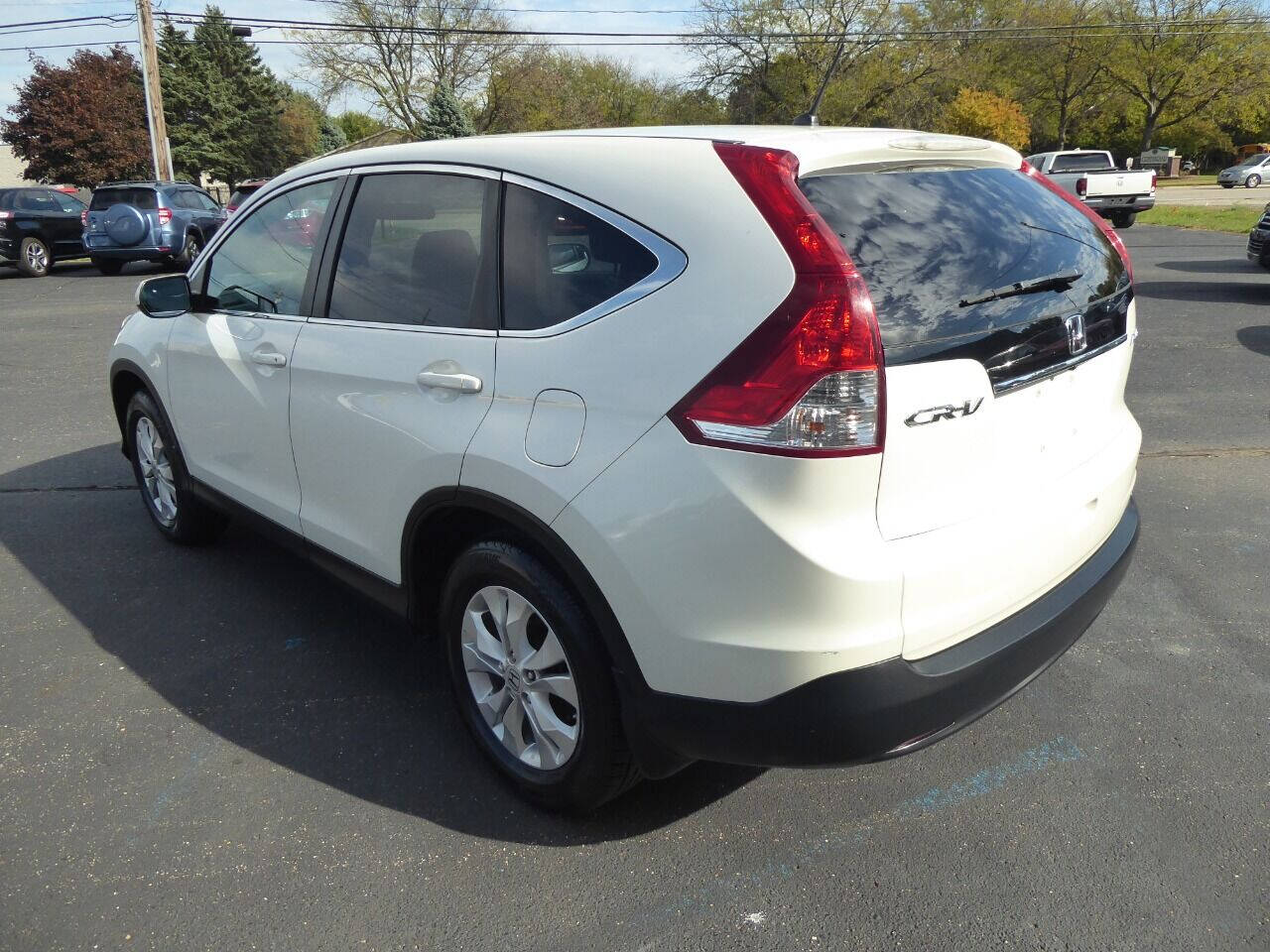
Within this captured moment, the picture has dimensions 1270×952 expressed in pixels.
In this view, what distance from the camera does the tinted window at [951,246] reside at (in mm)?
2029

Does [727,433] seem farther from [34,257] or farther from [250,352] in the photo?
[34,257]

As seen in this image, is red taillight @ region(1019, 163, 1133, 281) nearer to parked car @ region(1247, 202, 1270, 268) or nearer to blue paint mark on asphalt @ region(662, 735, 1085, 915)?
blue paint mark on asphalt @ region(662, 735, 1085, 915)

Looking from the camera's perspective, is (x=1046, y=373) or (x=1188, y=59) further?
(x=1188, y=59)

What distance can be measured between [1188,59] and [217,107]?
172ft

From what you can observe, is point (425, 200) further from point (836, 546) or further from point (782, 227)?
point (836, 546)

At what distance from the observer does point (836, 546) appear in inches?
76.2

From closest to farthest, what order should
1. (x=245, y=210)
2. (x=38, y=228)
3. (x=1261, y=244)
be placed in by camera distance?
(x=245, y=210) → (x=1261, y=244) → (x=38, y=228)

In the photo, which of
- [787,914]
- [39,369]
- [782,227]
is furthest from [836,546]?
[39,369]

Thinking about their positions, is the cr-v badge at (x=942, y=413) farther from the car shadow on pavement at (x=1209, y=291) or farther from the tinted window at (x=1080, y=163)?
the tinted window at (x=1080, y=163)

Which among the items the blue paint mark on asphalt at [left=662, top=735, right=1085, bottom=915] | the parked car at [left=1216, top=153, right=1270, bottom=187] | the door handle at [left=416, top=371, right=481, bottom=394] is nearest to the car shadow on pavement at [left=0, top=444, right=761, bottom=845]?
the blue paint mark on asphalt at [left=662, top=735, right=1085, bottom=915]

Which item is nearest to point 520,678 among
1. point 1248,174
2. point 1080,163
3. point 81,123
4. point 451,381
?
point 451,381

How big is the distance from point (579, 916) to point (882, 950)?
69cm

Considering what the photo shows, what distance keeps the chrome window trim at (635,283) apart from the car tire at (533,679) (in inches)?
22.4

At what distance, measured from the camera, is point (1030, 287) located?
228cm
